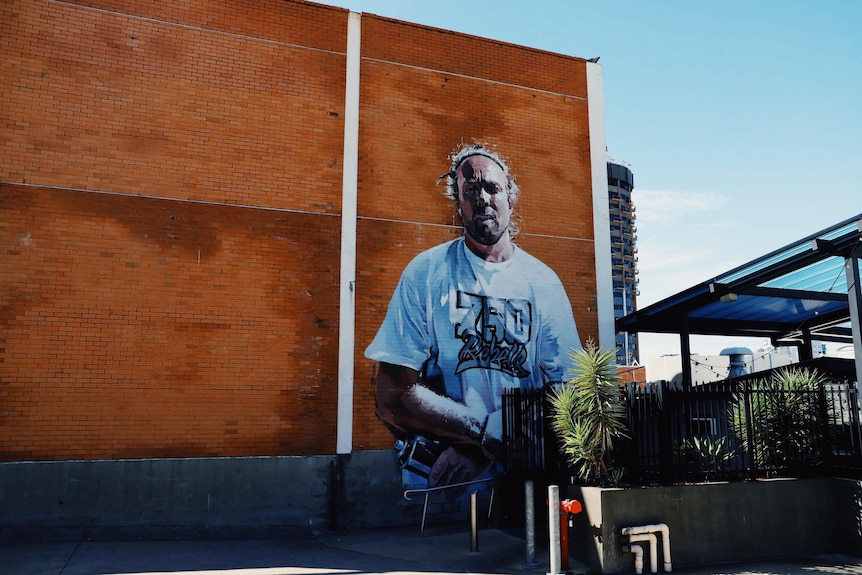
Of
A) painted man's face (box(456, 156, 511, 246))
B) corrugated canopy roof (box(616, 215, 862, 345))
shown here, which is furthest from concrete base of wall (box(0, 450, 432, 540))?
corrugated canopy roof (box(616, 215, 862, 345))

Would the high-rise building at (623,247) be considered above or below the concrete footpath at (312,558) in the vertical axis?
above

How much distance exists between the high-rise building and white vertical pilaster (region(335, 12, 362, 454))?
5494 cm

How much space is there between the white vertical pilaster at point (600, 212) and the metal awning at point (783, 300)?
1130 millimetres

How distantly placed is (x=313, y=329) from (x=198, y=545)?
4.16 metres

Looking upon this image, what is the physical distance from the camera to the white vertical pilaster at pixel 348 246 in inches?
490

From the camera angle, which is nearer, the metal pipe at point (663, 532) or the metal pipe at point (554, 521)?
the metal pipe at point (554, 521)

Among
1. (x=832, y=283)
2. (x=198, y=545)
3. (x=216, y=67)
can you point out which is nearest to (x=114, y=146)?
(x=216, y=67)

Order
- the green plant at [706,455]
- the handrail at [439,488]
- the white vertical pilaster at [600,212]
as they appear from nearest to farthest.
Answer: the green plant at [706,455]
the handrail at [439,488]
the white vertical pilaster at [600,212]

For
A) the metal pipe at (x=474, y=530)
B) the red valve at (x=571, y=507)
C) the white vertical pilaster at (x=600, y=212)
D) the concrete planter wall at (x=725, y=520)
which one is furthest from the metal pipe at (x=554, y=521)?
the white vertical pilaster at (x=600, y=212)

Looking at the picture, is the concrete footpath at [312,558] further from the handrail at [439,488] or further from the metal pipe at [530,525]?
the handrail at [439,488]

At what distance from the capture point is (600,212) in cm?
1533

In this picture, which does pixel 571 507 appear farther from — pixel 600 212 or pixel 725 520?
pixel 600 212

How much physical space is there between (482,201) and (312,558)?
8.03 metres

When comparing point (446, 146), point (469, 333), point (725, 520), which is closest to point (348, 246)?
point (469, 333)
